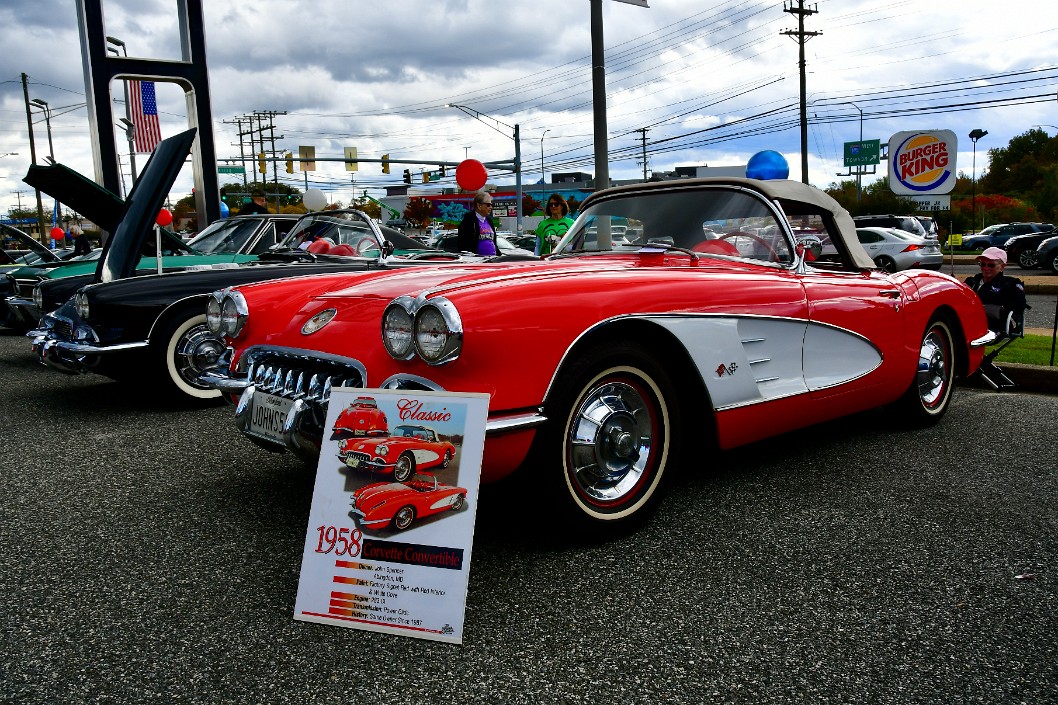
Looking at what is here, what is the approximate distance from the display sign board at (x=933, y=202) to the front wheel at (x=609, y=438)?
20.0 ft

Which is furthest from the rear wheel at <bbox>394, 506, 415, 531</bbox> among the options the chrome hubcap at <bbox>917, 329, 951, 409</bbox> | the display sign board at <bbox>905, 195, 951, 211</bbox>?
the display sign board at <bbox>905, 195, 951, 211</bbox>

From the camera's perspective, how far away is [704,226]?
380cm

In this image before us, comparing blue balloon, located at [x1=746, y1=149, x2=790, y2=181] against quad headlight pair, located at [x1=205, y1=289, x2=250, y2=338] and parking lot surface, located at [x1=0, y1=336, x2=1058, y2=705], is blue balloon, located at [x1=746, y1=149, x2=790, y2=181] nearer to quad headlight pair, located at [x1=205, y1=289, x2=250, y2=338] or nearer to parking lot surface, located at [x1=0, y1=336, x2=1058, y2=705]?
parking lot surface, located at [x1=0, y1=336, x2=1058, y2=705]

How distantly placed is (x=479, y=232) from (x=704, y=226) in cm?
391

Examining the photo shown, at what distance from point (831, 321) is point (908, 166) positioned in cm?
527

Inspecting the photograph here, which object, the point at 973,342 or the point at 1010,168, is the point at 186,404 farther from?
the point at 1010,168

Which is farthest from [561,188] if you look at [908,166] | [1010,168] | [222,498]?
[222,498]

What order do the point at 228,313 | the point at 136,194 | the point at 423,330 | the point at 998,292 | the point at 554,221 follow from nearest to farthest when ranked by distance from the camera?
the point at 423,330 < the point at 228,313 < the point at 998,292 < the point at 136,194 < the point at 554,221

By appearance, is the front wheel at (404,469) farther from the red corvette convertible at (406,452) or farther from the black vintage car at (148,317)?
the black vintage car at (148,317)

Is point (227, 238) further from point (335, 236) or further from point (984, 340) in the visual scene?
point (984, 340)

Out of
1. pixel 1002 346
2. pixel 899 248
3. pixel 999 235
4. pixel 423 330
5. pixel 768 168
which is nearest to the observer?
pixel 423 330

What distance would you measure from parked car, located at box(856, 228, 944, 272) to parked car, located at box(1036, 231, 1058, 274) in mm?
2203

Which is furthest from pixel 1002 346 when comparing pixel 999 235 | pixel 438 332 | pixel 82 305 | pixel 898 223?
pixel 999 235

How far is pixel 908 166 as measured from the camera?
Result: 809 centimetres
